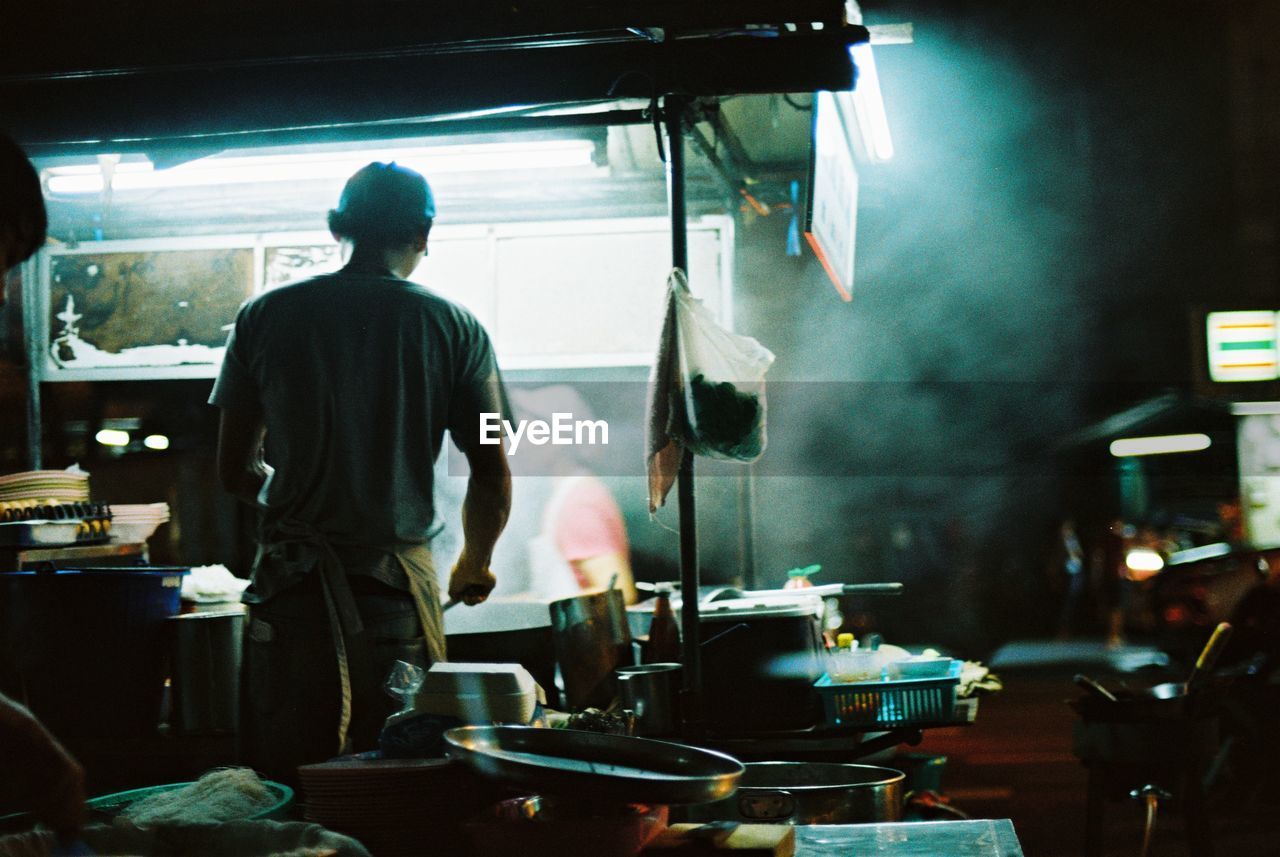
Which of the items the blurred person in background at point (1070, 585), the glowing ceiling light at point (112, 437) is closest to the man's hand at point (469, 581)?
the glowing ceiling light at point (112, 437)

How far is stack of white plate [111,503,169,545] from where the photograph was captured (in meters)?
5.57

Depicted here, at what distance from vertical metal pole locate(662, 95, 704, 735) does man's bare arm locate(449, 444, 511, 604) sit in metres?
0.79

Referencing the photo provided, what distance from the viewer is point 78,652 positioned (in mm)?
4020

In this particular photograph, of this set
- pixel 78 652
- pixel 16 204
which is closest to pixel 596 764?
pixel 16 204

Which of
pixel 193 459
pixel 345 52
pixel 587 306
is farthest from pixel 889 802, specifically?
pixel 193 459

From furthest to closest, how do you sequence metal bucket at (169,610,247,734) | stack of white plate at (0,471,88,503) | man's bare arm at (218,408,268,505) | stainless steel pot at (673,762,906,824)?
stack of white plate at (0,471,88,503) < metal bucket at (169,610,247,734) < man's bare arm at (218,408,268,505) < stainless steel pot at (673,762,906,824)

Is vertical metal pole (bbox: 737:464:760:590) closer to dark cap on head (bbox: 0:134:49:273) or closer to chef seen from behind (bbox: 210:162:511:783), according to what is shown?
chef seen from behind (bbox: 210:162:511:783)

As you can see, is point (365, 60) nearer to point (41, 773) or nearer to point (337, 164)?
point (41, 773)

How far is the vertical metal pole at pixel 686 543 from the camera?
3.63 meters

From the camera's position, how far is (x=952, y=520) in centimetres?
2684

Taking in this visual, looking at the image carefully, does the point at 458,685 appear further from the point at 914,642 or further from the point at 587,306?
the point at 914,642

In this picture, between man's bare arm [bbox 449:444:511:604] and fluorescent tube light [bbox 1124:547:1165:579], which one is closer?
man's bare arm [bbox 449:444:511:604]

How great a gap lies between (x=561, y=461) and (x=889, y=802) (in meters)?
4.42

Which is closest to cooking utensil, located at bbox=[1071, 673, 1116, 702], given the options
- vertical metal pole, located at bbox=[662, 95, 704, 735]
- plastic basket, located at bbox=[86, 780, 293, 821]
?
vertical metal pole, located at bbox=[662, 95, 704, 735]
